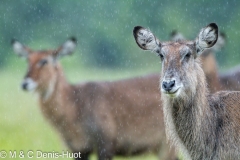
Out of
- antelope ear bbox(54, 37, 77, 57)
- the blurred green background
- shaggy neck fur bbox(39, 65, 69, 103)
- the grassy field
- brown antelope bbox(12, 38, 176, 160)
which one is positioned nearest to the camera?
brown antelope bbox(12, 38, 176, 160)

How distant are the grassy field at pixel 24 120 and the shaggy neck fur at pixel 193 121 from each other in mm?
3099

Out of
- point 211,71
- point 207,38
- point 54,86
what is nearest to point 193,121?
point 207,38

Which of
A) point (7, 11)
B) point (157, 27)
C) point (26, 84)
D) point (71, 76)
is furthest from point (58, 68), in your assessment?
point (7, 11)

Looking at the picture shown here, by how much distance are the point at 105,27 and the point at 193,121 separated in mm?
25348

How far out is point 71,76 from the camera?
2881 cm

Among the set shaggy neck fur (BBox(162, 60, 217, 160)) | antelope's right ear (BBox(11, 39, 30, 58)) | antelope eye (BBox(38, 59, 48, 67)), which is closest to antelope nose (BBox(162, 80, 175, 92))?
shaggy neck fur (BBox(162, 60, 217, 160))

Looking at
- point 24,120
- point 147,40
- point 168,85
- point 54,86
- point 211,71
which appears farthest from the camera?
point 24,120

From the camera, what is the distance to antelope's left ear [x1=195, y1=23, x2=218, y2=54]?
8484mm

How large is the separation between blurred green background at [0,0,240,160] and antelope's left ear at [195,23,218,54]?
63.3 feet

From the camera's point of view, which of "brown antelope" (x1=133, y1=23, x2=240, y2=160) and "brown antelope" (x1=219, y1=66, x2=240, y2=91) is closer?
"brown antelope" (x1=133, y1=23, x2=240, y2=160)

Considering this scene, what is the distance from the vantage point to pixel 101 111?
37.6 feet

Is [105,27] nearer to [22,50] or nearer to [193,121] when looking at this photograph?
[22,50]

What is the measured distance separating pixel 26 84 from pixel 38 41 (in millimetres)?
22910

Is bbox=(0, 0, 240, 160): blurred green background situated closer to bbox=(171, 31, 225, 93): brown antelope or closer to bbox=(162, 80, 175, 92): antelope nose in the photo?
bbox=(171, 31, 225, 93): brown antelope
